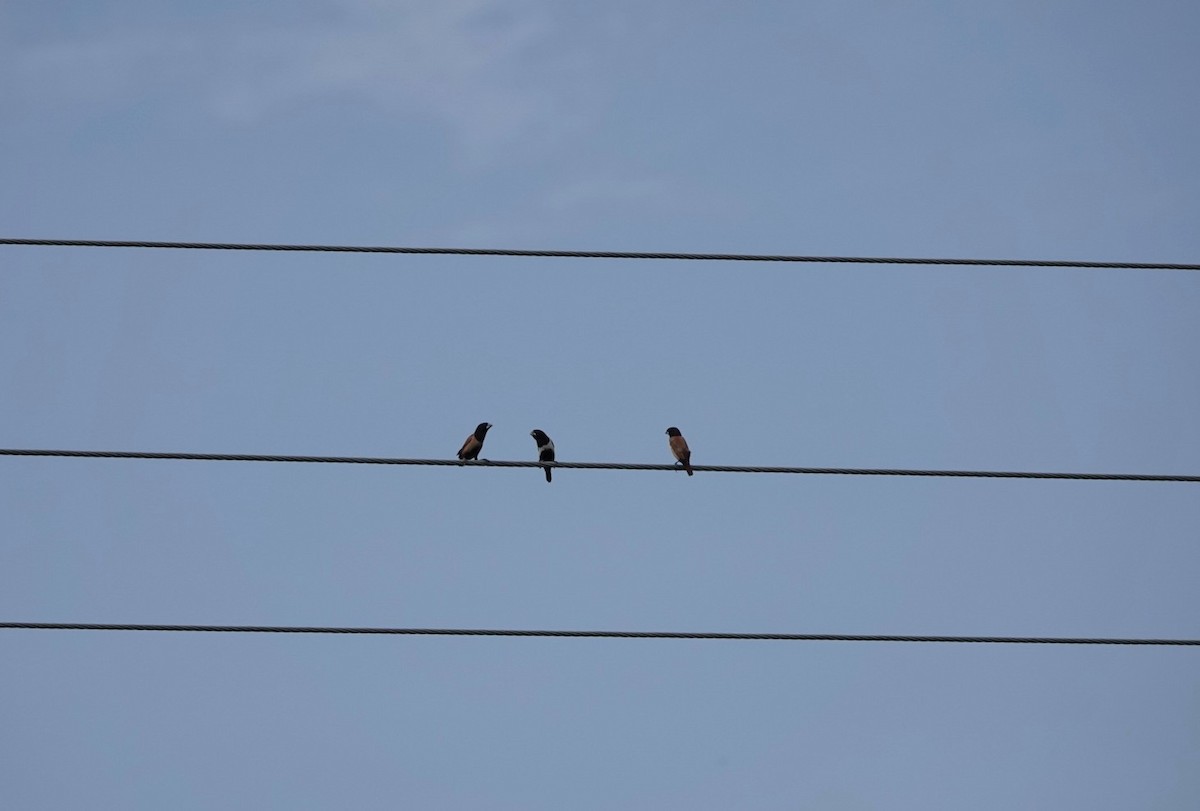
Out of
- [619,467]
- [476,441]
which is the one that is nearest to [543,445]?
[476,441]

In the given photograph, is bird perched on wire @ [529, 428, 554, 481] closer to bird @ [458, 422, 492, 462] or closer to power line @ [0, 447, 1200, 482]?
bird @ [458, 422, 492, 462]

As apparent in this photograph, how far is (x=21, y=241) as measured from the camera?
877 cm

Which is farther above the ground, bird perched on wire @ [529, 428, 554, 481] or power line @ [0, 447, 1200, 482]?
bird perched on wire @ [529, 428, 554, 481]

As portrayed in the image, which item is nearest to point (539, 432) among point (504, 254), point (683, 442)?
point (683, 442)

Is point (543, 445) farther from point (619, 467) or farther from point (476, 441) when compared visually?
point (619, 467)

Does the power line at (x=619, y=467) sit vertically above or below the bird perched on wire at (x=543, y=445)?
below

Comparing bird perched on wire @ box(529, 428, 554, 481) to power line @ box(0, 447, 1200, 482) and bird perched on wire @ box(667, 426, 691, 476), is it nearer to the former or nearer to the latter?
bird perched on wire @ box(667, 426, 691, 476)

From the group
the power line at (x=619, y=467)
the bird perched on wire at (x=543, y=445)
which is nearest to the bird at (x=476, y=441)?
the bird perched on wire at (x=543, y=445)

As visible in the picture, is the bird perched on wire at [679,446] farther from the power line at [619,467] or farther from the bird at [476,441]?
the power line at [619,467]

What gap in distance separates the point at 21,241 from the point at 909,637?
474 centimetres

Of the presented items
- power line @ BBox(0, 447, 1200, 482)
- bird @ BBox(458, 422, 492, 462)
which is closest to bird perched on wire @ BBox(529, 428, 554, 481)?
bird @ BBox(458, 422, 492, 462)

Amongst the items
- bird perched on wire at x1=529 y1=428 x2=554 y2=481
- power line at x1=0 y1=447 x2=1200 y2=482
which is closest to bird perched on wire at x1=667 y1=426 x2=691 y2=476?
bird perched on wire at x1=529 y1=428 x2=554 y2=481

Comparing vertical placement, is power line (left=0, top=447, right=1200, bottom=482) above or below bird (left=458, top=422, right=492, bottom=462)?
below

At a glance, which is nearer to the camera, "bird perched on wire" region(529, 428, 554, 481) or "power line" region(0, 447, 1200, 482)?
"power line" region(0, 447, 1200, 482)
